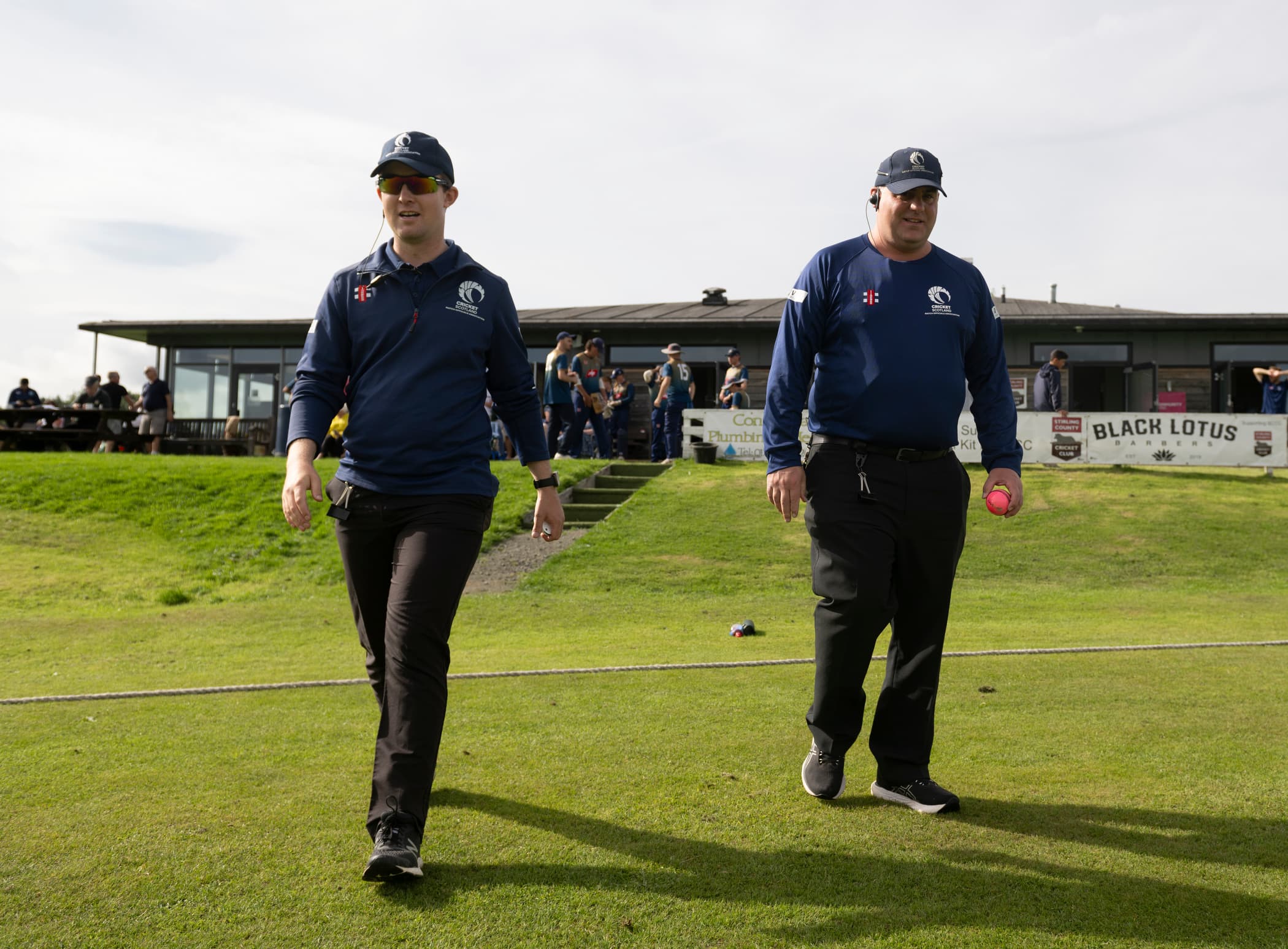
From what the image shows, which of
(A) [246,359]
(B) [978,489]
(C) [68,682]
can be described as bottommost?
(C) [68,682]

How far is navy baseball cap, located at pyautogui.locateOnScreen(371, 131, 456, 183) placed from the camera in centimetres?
343

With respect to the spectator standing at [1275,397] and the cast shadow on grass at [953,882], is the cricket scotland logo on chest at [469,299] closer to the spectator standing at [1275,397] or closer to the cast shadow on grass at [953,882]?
the cast shadow on grass at [953,882]

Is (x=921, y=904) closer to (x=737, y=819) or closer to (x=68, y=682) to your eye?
(x=737, y=819)

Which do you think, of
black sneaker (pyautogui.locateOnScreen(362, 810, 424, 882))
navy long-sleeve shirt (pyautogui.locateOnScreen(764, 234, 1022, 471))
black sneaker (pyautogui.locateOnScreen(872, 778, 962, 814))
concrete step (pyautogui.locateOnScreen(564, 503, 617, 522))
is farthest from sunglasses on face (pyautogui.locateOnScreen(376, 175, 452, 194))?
concrete step (pyautogui.locateOnScreen(564, 503, 617, 522))

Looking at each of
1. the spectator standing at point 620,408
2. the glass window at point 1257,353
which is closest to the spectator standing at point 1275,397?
the glass window at point 1257,353

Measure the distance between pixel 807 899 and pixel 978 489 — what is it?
14.3 metres

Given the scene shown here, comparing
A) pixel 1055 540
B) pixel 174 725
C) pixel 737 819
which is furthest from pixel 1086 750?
pixel 1055 540

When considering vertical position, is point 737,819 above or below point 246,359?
below

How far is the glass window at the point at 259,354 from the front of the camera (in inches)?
1206

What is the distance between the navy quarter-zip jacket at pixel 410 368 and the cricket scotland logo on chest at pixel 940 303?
139 cm

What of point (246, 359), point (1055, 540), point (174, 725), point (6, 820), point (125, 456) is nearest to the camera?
point (6, 820)

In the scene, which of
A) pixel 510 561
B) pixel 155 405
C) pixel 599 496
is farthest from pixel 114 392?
pixel 510 561

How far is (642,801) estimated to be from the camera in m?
3.58

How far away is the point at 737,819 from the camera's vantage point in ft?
11.1
